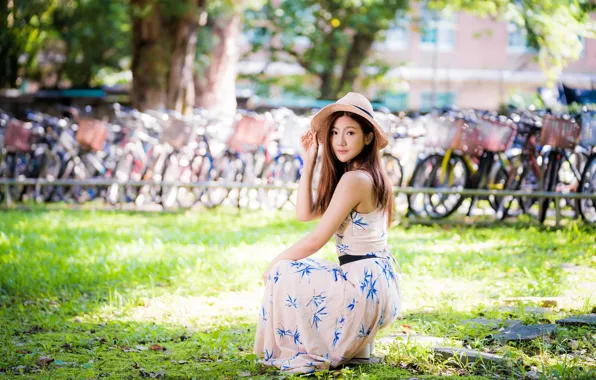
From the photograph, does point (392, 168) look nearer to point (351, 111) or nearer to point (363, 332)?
point (351, 111)

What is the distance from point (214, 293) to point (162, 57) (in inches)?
366

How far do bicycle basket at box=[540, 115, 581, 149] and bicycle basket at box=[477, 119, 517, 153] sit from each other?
413 millimetres

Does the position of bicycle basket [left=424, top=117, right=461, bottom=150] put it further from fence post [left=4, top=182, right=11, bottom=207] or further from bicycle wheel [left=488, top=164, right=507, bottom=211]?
fence post [left=4, top=182, right=11, bottom=207]

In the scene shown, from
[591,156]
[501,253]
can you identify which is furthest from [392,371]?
[591,156]

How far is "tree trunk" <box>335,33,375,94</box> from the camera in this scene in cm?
2664

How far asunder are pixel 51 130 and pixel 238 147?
11.2 ft

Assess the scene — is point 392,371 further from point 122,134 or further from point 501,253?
point 122,134

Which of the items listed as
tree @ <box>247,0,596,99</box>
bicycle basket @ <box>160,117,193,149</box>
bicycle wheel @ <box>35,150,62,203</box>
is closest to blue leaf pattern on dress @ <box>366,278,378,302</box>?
bicycle basket @ <box>160,117,193,149</box>

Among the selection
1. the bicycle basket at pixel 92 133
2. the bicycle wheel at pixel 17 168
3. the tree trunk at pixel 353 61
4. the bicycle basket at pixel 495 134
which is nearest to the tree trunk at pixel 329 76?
the tree trunk at pixel 353 61

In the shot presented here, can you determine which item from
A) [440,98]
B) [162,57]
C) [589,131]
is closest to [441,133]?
[589,131]

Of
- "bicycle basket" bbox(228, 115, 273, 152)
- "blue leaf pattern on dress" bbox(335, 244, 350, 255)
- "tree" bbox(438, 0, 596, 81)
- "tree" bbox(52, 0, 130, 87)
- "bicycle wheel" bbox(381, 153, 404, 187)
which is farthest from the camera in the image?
"tree" bbox(52, 0, 130, 87)

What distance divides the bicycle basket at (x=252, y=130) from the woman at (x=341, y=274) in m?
8.11

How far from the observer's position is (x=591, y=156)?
427 inches

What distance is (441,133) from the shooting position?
11.3 meters
